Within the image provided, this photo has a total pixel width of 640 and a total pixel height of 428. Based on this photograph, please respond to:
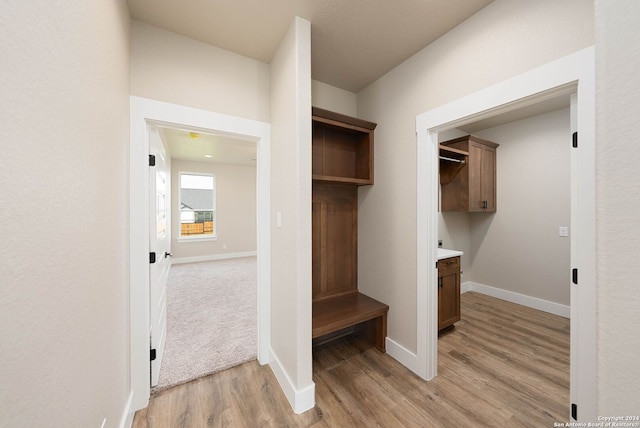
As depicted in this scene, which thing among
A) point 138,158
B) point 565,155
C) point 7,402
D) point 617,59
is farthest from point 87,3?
point 565,155

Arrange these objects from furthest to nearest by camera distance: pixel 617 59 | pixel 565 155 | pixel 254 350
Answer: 1. pixel 565 155
2. pixel 254 350
3. pixel 617 59

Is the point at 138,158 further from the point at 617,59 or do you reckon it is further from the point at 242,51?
the point at 617,59

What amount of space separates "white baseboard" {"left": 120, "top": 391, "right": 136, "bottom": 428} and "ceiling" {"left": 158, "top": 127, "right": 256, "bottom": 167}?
10.7ft

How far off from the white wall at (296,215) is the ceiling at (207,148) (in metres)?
2.24

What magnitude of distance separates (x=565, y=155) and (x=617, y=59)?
3918 millimetres

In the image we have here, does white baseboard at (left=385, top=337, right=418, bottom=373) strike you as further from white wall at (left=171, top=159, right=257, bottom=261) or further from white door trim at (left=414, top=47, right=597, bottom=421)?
white wall at (left=171, top=159, right=257, bottom=261)

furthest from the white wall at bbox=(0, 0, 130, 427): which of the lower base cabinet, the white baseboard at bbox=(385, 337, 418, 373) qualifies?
the lower base cabinet

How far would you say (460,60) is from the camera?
5.62 feet

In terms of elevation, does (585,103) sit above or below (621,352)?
above

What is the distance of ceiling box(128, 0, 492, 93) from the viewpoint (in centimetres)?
157

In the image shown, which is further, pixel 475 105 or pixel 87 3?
pixel 475 105

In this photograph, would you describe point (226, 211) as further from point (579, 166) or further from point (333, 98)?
point (579, 166)

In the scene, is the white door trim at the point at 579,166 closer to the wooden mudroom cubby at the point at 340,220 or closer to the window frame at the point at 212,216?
the wooden mudroom cubby at the point at 340,220

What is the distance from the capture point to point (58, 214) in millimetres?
761
